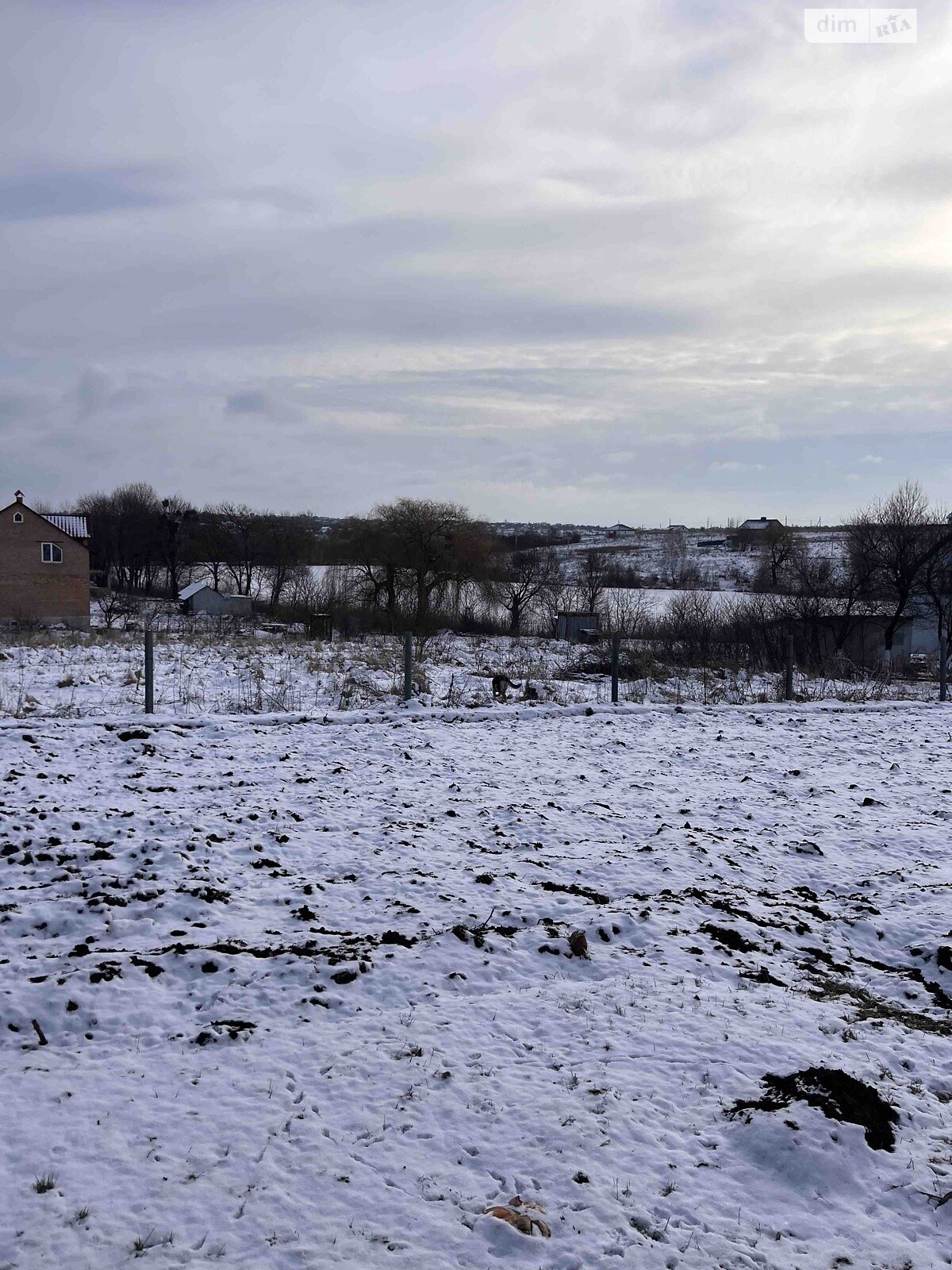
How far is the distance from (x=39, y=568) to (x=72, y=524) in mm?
4200

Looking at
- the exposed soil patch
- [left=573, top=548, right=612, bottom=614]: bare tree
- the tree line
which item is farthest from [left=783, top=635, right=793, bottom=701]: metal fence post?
[left=573, top=548, right=612, bottom=614]: bare tree

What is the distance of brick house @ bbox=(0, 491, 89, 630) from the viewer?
48562mm

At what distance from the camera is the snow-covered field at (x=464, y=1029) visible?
10.3ft

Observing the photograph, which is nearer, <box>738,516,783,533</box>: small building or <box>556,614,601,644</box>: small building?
<box>556,614,601,644</box>: small building

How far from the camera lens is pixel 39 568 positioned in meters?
49.1

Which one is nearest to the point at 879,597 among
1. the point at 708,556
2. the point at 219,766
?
the point at 219,766

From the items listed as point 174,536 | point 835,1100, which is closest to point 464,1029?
point 835,1100

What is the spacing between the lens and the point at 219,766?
990cm

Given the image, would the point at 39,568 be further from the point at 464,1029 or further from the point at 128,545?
the point at 464,1029

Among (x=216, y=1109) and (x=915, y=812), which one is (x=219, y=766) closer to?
(x=216, y=1109)

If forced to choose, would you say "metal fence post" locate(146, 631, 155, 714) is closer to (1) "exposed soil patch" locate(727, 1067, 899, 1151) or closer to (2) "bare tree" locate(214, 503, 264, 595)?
(1) "exposed soil patch" locate(727, 1067, 899, 1151)

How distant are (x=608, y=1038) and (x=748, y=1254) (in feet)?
4.56

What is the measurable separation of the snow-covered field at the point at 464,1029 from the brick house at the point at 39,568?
44.8m

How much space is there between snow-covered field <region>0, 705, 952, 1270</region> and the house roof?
4726cm
